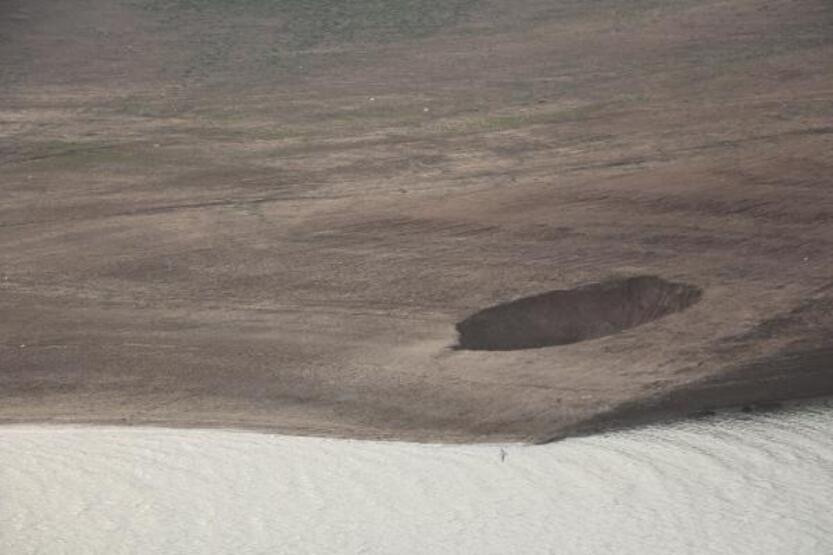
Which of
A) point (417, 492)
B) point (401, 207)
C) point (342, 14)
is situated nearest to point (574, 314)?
point (401, 207)

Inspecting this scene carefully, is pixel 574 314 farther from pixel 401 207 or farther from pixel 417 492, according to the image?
pixel 417 492

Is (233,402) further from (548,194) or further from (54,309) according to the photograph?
(548,194)

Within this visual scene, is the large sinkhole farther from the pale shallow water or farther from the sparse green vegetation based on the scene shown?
the sparse green vegetation

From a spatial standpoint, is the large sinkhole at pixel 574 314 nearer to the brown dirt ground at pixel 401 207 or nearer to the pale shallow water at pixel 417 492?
the brown dirt ground at pixel 401 207

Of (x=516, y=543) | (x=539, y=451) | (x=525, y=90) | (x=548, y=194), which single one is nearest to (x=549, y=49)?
(x=525, y=90)

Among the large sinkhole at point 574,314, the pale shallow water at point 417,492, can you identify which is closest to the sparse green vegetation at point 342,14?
the large sinkhole at point 574,314

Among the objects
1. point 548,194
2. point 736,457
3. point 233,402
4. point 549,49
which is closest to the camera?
point 736,457
